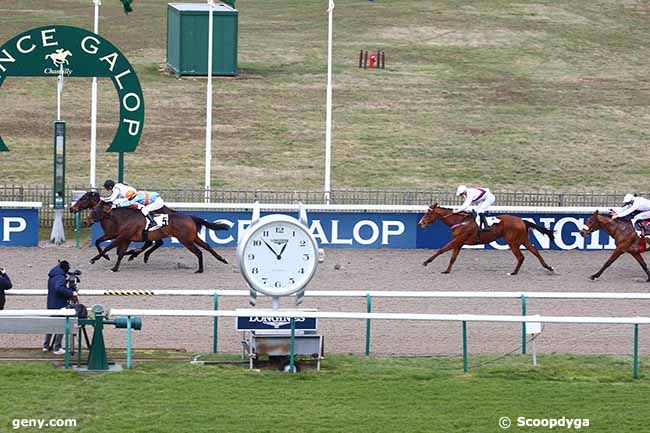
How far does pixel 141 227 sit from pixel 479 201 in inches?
226

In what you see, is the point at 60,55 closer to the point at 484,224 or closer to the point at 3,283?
the point at 484,224

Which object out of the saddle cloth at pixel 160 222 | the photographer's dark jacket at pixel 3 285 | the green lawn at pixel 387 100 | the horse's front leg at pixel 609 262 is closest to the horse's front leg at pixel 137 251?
the saddle cloth at pixel 160 222

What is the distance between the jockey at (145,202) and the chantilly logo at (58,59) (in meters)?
3.41

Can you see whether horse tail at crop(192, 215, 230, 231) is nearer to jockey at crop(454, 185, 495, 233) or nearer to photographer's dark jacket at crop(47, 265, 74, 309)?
jockey at crop(454, 185, 495, 233)

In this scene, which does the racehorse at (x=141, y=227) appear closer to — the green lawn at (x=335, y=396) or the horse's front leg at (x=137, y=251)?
the horse's front leg at (x=137, y=251)

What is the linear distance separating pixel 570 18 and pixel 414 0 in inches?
254

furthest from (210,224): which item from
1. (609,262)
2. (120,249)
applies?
(609,262)

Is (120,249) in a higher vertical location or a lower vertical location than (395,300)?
higher

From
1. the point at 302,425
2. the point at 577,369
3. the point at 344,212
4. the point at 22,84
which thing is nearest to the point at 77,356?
the point at 302,425

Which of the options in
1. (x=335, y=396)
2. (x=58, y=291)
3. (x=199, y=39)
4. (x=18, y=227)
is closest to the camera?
(x=335, y=396)

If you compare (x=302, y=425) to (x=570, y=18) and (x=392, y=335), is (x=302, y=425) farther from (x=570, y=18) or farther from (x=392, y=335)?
(x=570, y=18)

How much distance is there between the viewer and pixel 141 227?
25500mm

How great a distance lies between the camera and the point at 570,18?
58281 millimetres

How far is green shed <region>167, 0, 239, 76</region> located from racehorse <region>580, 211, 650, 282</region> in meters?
18.7
